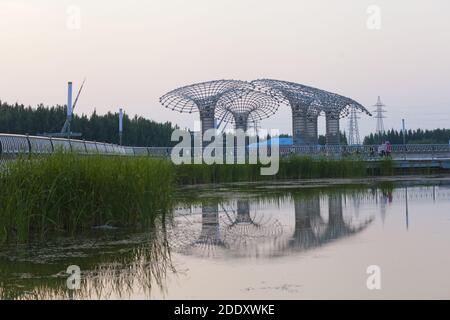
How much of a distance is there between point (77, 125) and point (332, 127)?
2869 centimetres

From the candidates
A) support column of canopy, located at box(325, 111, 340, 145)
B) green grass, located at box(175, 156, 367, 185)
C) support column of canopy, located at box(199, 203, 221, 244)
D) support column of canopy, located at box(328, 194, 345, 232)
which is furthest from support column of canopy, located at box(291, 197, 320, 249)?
support column of canopy, located at box(325, 111, 340, 145)

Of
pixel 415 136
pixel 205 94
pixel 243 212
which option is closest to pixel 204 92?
pixel 205 94

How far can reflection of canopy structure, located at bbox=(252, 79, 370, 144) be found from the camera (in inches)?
1432

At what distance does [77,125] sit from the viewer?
59.2 m

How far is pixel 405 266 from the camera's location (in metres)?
5.37

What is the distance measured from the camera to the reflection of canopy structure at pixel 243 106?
37.2m

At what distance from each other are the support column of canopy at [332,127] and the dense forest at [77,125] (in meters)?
27.0

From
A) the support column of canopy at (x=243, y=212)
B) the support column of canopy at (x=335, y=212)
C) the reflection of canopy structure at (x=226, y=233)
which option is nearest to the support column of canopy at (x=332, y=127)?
the support column of canopy at (x=335, y=212)

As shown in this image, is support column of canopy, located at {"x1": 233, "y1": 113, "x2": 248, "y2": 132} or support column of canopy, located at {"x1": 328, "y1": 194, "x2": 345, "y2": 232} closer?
support column of canopy, located at {"x1": 328, "y1": 194, "x2": 345, "y2": 232}

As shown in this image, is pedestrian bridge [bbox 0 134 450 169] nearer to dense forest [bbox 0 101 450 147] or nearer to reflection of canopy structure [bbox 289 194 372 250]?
reflection of canopy structure [bbox 289 194 372 250]
